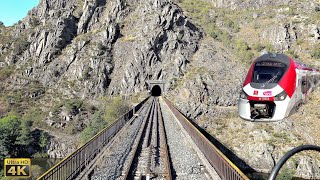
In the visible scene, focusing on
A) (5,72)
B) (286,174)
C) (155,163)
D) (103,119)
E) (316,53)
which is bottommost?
(286,174)

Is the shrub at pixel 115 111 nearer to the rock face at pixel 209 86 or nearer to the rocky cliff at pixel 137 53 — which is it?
the rocky cliff at pixel 137 53

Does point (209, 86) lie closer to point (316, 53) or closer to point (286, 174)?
point (316, 53)

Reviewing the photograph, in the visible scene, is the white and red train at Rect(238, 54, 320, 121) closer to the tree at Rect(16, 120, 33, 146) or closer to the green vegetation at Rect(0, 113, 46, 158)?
the green vegetation at Rect(0, 113, 46, 158)

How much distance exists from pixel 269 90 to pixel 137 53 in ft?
254

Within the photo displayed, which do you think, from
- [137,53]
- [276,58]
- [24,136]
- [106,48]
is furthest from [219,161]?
[106,48]

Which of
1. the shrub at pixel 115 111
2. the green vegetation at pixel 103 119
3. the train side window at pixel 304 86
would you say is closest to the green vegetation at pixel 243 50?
the green vegetation at pixel 103 119

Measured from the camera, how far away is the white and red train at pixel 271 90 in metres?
17.8

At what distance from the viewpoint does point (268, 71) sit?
19.2 meters

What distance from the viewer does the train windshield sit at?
18.6 metres

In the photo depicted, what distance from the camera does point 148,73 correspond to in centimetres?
9194

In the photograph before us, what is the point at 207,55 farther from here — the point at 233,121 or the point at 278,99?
the point at 278,99

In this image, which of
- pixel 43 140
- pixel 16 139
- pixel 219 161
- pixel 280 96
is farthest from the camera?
pixel 43 140

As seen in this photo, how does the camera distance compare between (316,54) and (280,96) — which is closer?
(280,96)

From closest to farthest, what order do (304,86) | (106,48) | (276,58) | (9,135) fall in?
(276,58) → (304,86) → (9,135) → (106,48)
